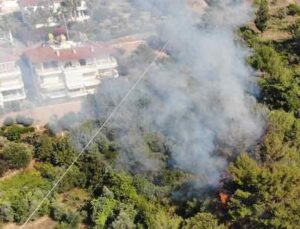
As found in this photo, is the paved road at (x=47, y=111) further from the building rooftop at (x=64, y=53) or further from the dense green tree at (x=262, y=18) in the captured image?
the dense green tree at (x=262, y=18)

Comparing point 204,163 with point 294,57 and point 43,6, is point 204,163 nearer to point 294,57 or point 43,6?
point 294,57

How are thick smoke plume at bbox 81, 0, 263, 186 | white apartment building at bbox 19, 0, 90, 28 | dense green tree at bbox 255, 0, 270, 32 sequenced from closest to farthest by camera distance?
thick smoke plume at bbox 81, 0, 263, 186, dense green tree at bbox 255, 0, 270, 32, white apartment building at bbox 19, 0, 90, 28

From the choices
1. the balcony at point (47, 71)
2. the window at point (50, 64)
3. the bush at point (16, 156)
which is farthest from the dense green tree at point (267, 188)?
the window at point (50, 64)

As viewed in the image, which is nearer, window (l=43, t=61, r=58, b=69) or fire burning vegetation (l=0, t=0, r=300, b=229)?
fire burning vegetation (l=0, t=0, r=300, b=229)

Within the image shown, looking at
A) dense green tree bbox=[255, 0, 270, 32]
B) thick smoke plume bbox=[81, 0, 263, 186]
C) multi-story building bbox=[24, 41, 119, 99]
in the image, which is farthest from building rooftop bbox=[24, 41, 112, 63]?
dense green tree bbox=[255, 0, 270, 32]

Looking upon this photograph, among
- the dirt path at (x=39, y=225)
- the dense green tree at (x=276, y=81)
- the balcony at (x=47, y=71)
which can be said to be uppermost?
the balcony at (x=47, y=71)

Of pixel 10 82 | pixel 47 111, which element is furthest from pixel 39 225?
pixel 10 82

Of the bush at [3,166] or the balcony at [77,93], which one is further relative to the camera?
the balcony at [77,93]

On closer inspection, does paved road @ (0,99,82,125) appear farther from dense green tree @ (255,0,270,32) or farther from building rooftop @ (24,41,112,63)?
dense green tree @ (255,0,270,32)
